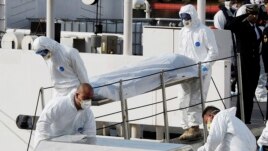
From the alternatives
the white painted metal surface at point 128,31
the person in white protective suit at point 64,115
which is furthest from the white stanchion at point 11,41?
the person in white protective suit at point 64,115

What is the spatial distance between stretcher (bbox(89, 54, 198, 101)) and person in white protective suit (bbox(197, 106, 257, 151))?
10.2ft

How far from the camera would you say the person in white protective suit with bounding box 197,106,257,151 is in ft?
29.1

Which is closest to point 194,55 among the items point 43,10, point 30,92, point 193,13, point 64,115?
point 193,13

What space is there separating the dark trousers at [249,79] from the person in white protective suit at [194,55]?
1096 mm

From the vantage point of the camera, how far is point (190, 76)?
41.7ft

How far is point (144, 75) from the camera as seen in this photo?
12.4 metres

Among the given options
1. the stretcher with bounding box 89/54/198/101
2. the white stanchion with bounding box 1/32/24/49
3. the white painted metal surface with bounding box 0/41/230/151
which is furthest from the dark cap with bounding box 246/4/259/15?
the white stanchion with bounding box 1/32/24/49

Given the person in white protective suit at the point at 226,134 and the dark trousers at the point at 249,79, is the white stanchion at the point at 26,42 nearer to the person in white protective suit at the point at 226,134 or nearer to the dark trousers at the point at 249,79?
the dark trousers at the point at 249,79

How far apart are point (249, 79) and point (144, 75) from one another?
2046 mm

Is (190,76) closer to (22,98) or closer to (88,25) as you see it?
(22,98)

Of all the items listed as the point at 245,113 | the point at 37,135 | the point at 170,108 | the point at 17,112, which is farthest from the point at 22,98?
the point at 37,135

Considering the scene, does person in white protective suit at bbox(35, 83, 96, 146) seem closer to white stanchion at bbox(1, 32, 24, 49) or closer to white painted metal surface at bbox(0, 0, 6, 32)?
white stanchion at bbox(1, 32, 24, 49)

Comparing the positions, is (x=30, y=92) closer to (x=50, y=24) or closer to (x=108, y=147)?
(x=50, y=24)

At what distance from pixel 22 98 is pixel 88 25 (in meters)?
6.38
